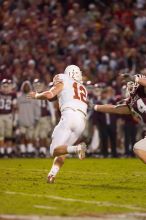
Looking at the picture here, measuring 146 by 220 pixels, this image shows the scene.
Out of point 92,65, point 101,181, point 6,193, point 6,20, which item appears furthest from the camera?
point 6,20

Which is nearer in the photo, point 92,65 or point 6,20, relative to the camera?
point 92,65

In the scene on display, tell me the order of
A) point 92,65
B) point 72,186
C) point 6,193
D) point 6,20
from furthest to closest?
point 6,20 < point 92,65 < point 72,186 < point 6,193

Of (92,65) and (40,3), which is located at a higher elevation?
(40,3)

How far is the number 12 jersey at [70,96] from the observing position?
9711 mm

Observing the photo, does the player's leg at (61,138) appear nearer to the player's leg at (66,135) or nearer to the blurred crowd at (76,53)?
the player's leg at (66,135)

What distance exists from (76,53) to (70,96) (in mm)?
9759

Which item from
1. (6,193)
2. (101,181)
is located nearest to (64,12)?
(101,181)

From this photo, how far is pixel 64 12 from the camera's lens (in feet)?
70.6

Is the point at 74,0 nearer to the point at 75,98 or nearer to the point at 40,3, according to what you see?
the point at 40,3

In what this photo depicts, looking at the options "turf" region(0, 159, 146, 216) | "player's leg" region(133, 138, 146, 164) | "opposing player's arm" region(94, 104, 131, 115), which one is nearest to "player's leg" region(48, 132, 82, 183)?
"turf" region(0, 159, 146, 216)

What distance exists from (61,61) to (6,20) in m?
2.62

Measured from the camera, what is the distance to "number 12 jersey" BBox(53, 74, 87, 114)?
971cm

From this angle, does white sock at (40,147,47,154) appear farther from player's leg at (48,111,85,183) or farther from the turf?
player's leg at (48,111,85,183)

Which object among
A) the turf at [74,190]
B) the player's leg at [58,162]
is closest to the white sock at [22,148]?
the turf at [74,190]
